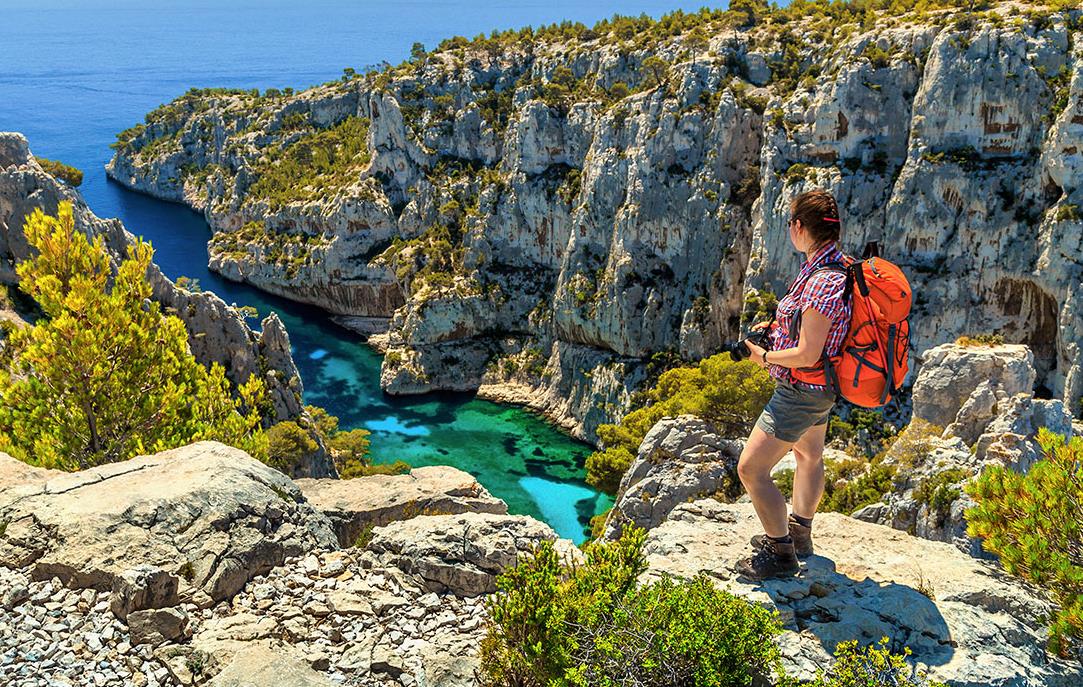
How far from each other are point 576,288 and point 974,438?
144ft

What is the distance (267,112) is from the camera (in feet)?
354

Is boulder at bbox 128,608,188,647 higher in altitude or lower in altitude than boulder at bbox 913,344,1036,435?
higher

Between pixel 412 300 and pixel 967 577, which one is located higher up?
pixel 967 577

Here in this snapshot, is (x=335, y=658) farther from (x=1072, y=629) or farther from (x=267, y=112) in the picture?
(x=267, y=112)

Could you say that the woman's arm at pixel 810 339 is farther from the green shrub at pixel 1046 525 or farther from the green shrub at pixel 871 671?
the green shrub at pixel 1046 525

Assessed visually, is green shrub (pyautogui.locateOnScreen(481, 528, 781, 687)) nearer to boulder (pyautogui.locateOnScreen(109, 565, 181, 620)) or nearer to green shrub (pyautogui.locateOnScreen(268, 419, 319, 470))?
boulder (pyautogui.locateOnScreen(109, 565, 181, 620))

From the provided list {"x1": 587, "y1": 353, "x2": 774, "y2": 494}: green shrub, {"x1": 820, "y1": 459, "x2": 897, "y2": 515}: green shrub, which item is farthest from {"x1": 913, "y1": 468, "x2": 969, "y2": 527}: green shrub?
{"x1": 587, "y1": 353, "x2": 774, "y2": 494}: green shrub

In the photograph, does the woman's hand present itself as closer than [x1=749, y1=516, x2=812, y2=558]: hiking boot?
Yes

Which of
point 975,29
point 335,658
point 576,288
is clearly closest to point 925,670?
point 335,658

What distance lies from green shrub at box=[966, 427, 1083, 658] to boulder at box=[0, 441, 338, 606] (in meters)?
8.80

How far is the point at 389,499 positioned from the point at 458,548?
3.00m

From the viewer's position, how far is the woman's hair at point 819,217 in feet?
25.0

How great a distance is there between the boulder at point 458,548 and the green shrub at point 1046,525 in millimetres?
5276

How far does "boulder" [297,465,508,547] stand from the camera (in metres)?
12.0
